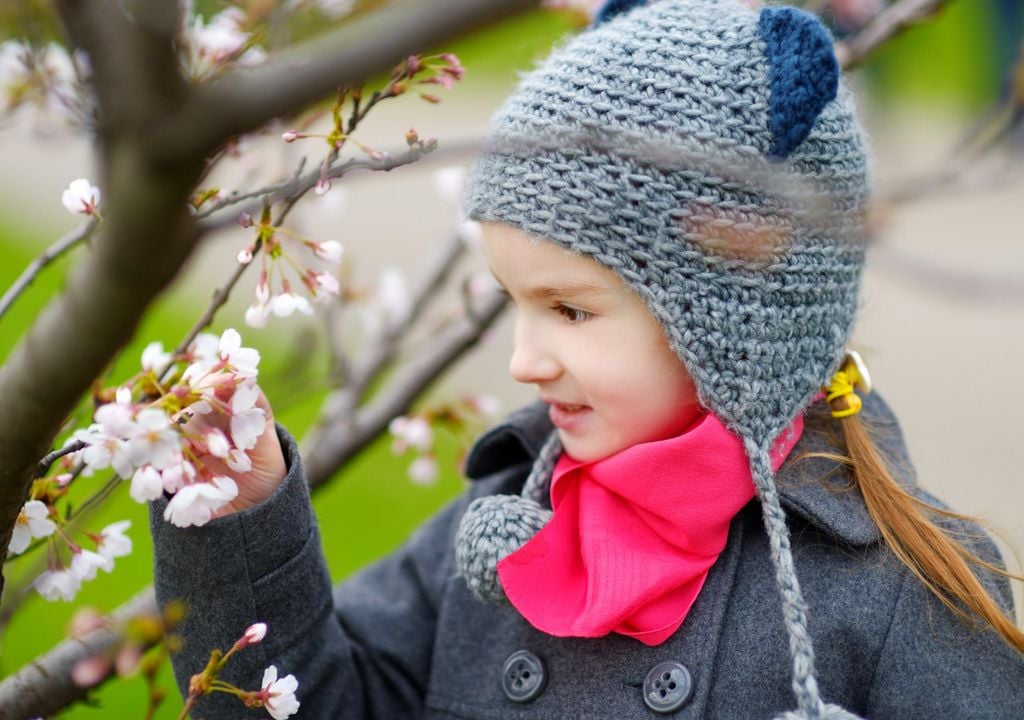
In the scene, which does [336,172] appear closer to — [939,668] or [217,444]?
[217,444]

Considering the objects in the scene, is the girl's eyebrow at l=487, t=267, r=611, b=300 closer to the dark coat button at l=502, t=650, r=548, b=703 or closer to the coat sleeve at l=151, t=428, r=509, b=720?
the coat sleeve at l=151, t=428, r=509, b=720

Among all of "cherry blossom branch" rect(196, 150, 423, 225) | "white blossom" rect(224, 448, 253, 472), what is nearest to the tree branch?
"cherry blossom branch" rect(196, 150, 423, 225)

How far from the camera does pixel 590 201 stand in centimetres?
132

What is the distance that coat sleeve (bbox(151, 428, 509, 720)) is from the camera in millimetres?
1373

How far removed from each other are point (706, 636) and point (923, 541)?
0.99 ft

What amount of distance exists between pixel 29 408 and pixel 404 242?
5.11 metres

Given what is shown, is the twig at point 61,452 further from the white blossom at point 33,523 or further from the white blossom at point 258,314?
the white blossom at point 258,314

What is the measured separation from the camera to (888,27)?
1.92 meters

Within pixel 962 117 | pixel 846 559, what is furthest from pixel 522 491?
pixel 962 117

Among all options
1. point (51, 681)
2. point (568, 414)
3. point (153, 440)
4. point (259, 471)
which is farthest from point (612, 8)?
point (51, 681)

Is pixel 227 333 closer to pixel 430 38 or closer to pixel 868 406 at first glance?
pixel 430 38

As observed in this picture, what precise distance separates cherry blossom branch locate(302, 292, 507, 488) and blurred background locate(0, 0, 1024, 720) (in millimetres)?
87

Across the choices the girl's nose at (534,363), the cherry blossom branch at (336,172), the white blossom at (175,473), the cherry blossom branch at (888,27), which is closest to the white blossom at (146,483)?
the white blossom at (175,473)

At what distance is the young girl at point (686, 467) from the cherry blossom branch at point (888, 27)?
516 mm
